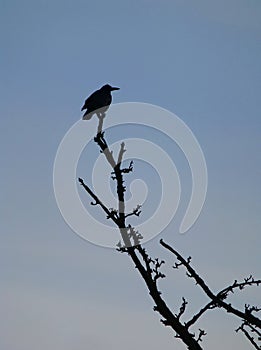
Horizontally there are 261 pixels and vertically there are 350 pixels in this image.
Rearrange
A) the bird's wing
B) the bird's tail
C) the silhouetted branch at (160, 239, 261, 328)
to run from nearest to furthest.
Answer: the silhouetted branch at (160, 239, 261, 328), the bird's tail, the bird's wing

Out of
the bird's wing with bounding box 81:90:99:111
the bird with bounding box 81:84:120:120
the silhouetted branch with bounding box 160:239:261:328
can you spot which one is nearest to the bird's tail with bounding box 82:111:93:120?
the bird with bounding box 81:84:120:120

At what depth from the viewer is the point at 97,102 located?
1309cm

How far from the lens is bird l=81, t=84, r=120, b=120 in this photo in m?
12.7

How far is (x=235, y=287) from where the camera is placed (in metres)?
4.45

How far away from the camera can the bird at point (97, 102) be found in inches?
501

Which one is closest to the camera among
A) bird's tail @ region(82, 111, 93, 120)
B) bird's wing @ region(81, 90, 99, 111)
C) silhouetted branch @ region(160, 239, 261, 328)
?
silhouetted branch @ region(160, 239, 261, 328)

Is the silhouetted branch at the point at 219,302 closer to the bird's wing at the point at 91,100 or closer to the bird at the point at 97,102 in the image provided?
the bird at the point at 97,102

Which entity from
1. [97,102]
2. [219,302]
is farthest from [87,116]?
[219,302]

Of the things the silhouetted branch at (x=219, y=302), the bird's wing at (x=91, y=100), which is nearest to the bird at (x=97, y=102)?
the bird's wing at (x=91, y=100)

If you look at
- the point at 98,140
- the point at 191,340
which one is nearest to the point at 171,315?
the point at 191,340

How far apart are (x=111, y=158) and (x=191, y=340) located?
287cm

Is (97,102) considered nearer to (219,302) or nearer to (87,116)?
(87,116)

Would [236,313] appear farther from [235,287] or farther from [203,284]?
[235,287]

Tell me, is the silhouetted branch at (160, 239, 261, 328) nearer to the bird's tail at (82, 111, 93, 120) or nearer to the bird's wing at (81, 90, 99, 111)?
the bird's tail at (82, 111, 93, 120)
